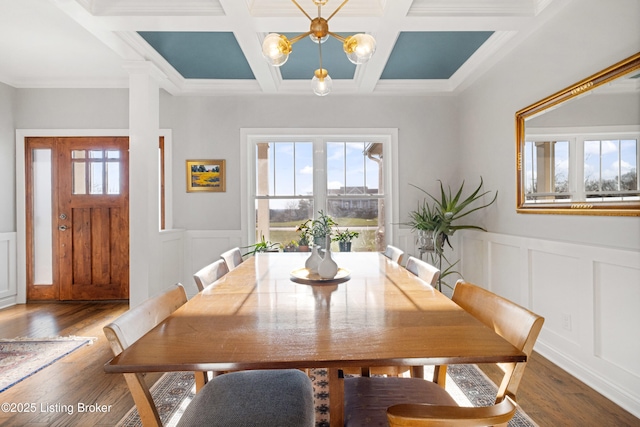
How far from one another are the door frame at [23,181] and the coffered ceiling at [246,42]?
1.79 feet

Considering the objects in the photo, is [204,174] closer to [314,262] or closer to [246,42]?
[246,42]

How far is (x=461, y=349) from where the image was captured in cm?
86

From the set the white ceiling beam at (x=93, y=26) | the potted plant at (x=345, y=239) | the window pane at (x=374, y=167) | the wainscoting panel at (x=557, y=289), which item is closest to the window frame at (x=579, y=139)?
the wainscoting panel at (x=557, y=289)

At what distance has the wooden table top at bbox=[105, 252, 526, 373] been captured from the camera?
2.67ft

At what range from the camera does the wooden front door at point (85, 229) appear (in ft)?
13.4

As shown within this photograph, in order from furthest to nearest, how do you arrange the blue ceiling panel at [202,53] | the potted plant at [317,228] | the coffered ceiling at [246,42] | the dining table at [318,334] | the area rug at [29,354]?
the potted plant at [317,228] → the blue ceiling panel at [202,53] → the coffered ceiling at [246,42] → the area rug at [29,354] → the dining table at [318,334]

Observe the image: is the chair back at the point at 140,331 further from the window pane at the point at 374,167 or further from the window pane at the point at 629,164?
the window pane at the point at 374,167

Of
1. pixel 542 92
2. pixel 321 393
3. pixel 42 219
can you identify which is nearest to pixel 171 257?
pixel 42 219

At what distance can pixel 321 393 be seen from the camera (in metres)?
2.01

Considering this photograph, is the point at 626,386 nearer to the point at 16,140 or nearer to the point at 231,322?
the point at 231,322

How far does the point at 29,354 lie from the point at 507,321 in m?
3.33

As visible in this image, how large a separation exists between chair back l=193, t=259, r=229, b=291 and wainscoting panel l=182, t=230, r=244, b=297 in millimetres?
2028

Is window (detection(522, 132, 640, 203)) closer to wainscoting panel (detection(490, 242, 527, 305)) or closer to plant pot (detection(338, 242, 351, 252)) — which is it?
wainscoting panel (detection(490, 242, 527, 305))

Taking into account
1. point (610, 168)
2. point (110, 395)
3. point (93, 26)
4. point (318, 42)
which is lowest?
point (110, 395)
